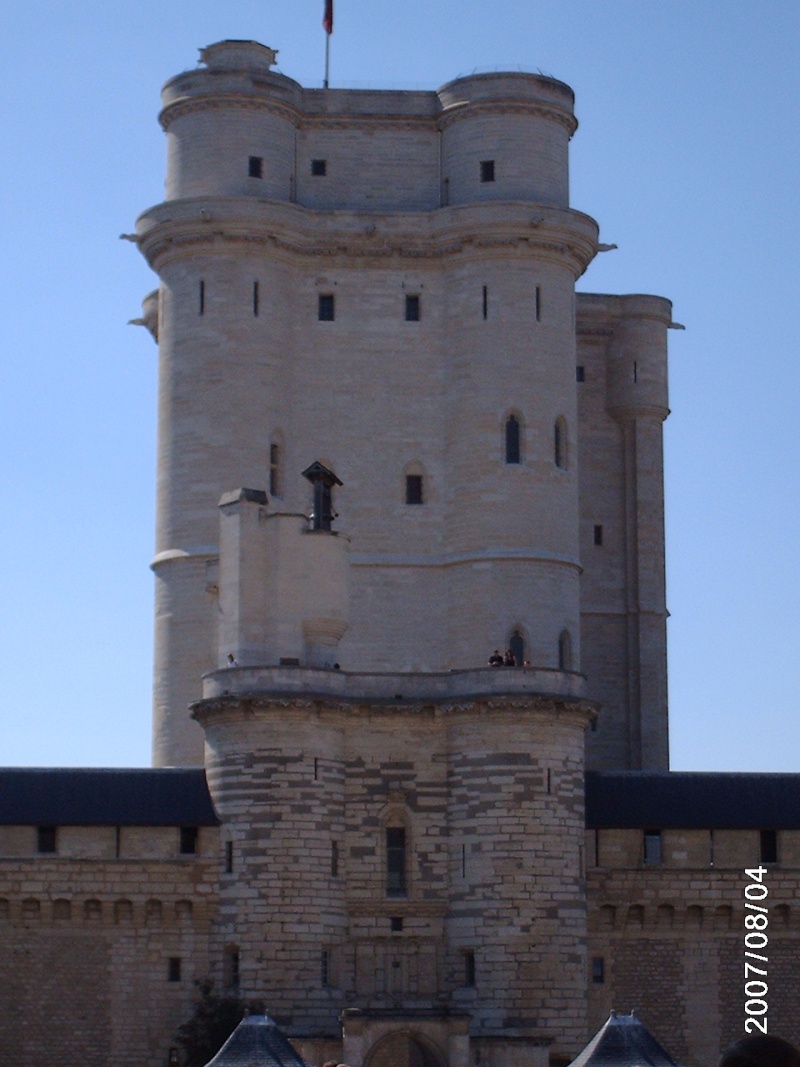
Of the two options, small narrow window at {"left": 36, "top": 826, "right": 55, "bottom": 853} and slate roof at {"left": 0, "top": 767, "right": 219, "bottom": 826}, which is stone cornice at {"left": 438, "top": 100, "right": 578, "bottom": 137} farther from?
small narrow window at {"left": 36, "top": 826, "right": 55, "bottom": 853}

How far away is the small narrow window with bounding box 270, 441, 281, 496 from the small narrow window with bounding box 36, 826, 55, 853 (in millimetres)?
12281

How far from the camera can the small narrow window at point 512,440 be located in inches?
2333

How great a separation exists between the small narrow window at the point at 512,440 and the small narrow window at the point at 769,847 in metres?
12.4

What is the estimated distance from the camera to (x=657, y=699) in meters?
66.4

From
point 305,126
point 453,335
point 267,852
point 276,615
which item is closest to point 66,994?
point 267,852

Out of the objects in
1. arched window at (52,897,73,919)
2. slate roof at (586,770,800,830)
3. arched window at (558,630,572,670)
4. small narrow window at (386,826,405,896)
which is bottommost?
arched window at (52,897,73,919)

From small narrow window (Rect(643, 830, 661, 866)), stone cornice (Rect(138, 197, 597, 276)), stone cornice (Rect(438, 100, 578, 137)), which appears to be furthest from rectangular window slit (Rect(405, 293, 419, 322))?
small narrow window (Rect(643, 830, 661, 866))

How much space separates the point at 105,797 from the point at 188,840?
243 cm

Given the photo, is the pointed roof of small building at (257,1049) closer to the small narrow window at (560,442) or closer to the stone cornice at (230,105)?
the small narrow window at (560,442)

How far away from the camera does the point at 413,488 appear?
60438 mm

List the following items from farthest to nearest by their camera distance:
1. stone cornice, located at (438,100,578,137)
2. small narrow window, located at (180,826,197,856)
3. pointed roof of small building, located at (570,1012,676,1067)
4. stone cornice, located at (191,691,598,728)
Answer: stone cornice, located at (438,100,578,137) → small narrow window, located at (180,826,197,856) → stone cornice, located at (191,691,598,728) → pointed roof of small building, located at (570,1012,676,1067)

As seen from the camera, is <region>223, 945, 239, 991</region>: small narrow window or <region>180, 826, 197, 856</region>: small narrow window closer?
<region>223, 945, 239, 991</region>: small narrow window

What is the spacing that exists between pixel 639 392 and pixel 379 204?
451 inches

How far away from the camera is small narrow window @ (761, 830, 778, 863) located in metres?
55.1
